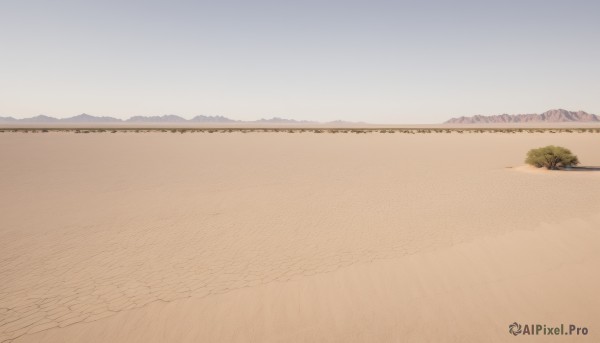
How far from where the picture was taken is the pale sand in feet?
14.3

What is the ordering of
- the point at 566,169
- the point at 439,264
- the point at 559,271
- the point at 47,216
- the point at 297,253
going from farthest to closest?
the point at 566,169 < the point at 47,216 < the point at 297,253 < the point at 439,264 < the point at 559,271

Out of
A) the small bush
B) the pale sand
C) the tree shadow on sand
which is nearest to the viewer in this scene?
the pale sand

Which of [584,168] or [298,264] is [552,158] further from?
[298,264]

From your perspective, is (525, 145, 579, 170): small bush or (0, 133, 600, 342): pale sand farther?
(525, 145, 579, 170): small bush

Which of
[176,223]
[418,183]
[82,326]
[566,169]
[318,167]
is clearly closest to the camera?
[82,326]

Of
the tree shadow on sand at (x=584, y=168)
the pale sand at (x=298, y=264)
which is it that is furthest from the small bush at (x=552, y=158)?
the pale sand at (x=298, y=264)

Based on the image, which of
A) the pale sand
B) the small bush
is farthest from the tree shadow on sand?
the pale sand

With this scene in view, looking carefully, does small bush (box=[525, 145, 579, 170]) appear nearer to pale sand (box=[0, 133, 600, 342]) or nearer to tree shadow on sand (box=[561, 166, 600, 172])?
tree shadow on sand (box=[561, 166, 600, 172])

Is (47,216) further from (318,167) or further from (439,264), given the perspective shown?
(318,167)

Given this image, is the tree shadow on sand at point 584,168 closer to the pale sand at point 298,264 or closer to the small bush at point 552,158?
the small bush at point 552,158

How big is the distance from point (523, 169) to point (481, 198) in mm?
8477

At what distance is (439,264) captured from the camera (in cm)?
601

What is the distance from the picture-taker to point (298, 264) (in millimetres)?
6168

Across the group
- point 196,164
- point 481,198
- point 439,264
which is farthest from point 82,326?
point 196,164
